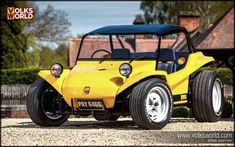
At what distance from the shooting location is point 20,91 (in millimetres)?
37688

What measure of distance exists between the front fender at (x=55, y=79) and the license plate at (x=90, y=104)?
0.50 m

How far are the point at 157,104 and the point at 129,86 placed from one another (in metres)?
0.61

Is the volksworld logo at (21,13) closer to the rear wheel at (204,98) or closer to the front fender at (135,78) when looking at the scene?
the front fender at (135,78)

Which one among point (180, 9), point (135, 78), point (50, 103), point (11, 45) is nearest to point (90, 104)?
point (135, 78)

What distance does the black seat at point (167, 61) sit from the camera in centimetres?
1270

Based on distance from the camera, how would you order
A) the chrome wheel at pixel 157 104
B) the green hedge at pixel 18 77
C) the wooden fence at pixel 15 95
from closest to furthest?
the chrome wheel at pixel 157 104
the wooden fence at pixel 15 95
the green hedge at pixel 18 77

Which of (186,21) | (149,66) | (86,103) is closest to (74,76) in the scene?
(86,103)

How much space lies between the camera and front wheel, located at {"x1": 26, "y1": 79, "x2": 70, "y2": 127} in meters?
12.1

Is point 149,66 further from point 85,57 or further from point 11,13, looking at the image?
point 11,13

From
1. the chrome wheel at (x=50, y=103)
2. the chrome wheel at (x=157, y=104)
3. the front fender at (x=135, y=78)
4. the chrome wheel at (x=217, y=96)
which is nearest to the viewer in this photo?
the front fender at (x=135, y=78)

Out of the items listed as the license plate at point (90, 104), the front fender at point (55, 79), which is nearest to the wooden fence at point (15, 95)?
the front fender at point (55, 79)

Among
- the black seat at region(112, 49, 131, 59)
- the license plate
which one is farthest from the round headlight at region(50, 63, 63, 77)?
the black seat at region(112, 49, 131, 59)

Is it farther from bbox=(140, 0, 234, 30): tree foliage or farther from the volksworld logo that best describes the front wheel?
bbox=(140, 0, 234, 30): tree foliage

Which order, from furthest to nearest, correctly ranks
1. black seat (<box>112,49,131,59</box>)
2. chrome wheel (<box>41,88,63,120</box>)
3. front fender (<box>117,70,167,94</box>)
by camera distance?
black seat (<box>112,49,131,59</box>), chrome wheel (<box>41,88,63,120</box>), front fender (<box>117,70,167,94</box>)
